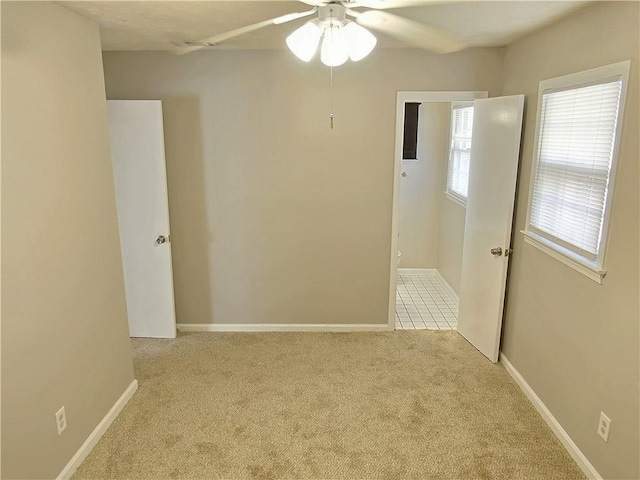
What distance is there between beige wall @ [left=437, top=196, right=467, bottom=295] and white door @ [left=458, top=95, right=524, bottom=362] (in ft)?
3.27

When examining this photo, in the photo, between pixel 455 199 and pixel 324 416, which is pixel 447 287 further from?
pixel 324 416

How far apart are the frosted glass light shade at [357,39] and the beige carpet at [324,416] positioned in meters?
1.99

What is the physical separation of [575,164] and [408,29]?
4.04 feet

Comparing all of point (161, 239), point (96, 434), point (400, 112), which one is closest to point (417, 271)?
point (400, 112)

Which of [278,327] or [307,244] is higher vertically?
[307,244]

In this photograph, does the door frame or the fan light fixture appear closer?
the fan light fixture

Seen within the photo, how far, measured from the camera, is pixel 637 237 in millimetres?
1872

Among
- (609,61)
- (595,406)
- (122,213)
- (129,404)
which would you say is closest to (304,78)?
(122,213)

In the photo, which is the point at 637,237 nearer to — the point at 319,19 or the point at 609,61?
the point at 609,61

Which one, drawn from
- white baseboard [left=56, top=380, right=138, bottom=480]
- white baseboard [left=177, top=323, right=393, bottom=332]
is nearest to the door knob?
white baseboard [left=177, top=323, right=393, bottom=332]

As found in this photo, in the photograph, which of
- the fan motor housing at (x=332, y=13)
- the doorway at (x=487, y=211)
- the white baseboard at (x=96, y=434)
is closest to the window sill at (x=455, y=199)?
the doorway at (x=487, y=211)

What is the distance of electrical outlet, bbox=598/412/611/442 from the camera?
2.07 metres

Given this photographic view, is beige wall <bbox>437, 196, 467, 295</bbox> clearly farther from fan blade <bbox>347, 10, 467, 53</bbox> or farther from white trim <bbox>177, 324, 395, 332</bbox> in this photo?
fan blade <bbox>347, 10, 467, 53</bbox>

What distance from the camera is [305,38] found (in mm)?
1686
